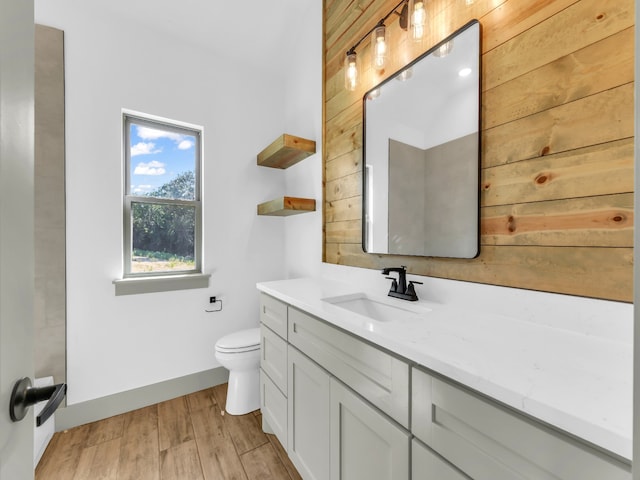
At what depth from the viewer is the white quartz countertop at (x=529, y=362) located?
18.5 inches

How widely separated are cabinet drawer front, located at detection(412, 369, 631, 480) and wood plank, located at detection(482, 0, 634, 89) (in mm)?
1068

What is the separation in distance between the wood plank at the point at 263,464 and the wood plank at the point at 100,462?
68 centimetres

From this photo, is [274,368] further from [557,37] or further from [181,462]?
[557,37]

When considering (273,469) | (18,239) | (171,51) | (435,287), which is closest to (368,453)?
(435,287)

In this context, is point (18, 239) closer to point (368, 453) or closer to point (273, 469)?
point (368, 453)

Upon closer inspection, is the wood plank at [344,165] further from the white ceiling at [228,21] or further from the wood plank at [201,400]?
the wood plank at [201,400]

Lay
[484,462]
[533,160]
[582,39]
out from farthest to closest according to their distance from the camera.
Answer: [533,160] < [582,39] < [484,462]

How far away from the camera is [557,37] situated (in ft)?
2.90

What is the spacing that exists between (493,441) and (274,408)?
4.24 ft

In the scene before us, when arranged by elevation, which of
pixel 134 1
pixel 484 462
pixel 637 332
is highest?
pixel 134 1

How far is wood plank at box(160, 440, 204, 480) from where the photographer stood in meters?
1.44

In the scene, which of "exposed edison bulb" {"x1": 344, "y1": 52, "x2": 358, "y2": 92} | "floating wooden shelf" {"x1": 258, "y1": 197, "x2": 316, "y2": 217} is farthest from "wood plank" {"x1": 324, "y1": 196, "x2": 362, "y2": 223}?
"exposed edison bulb" {"x1": 344, "y1": 52, "x2": 358, "y2": 92}

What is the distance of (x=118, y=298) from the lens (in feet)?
6.38

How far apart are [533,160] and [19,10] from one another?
1359mm
